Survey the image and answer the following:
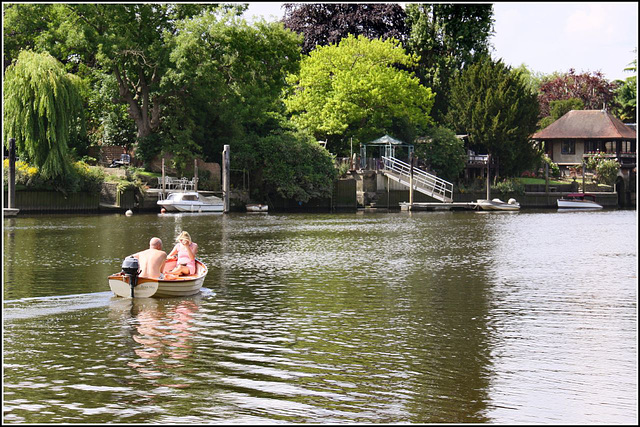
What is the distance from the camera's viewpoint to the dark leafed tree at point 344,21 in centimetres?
9175

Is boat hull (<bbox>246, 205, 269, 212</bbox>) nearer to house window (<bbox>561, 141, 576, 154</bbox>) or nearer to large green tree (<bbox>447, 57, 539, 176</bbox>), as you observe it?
large green tree (<bbox>447, 57, 539, 176</bbox>)

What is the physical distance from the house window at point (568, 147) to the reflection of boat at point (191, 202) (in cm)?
4829

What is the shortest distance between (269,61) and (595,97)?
211 ft

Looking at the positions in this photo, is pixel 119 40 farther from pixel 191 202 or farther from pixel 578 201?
pixel 578 201

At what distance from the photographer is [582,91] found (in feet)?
408

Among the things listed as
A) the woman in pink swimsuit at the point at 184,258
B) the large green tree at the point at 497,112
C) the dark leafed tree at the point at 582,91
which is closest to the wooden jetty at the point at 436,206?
the large green tree at the point at 497,112

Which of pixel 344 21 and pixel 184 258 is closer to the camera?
pixel 184 258

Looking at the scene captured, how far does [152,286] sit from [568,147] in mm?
86431

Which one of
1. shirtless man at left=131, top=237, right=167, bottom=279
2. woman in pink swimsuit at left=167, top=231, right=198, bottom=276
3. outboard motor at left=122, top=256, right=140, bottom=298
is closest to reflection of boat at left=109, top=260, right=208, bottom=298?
outboard motor at left=122, top=256, right=140, bottom=298

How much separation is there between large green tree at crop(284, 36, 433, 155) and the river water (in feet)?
142

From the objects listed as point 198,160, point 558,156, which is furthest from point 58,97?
point 558,156

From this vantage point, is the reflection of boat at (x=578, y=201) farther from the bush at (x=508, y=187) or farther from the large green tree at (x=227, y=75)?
the large green tree at (x=227, y=75)

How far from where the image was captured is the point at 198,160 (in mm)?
73562

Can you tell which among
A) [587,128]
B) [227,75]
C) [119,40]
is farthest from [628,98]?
[119,40]
